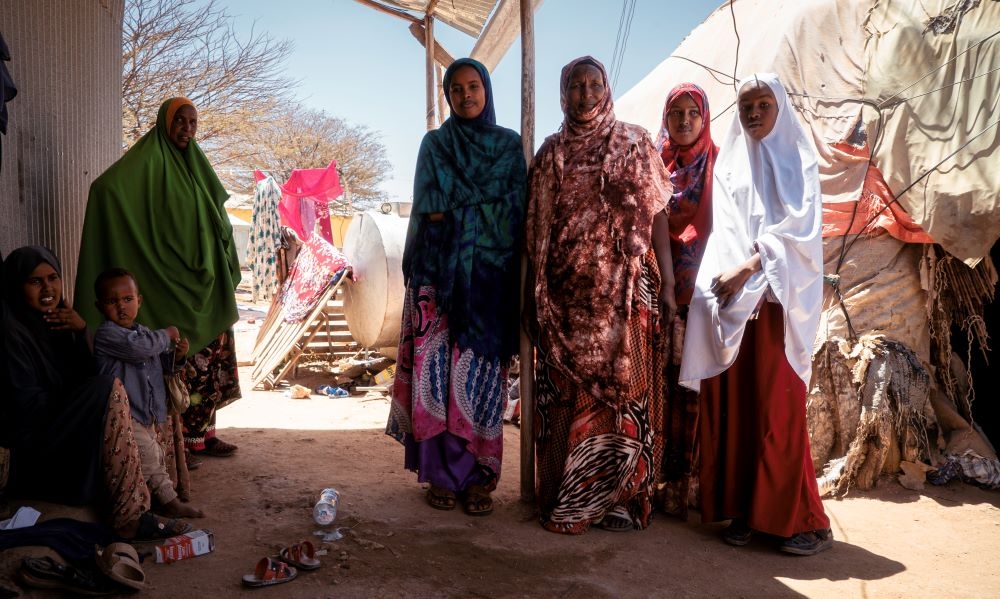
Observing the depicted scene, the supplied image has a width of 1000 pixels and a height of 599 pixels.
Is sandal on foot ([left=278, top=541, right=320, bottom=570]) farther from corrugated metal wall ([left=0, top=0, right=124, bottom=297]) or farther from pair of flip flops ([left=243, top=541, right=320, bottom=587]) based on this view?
corrugated metal wall ([left=0, top=0, right=124, bottom=297])

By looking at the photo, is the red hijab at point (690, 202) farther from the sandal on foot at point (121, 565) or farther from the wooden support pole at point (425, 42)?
the wooden support pole at point (425, 42)

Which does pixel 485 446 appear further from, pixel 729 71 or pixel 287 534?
pixel 729 71

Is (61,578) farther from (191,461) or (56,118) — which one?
(56,118)

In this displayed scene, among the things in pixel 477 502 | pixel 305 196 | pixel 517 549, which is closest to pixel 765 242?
pixel 517 549

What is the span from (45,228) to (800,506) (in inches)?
152

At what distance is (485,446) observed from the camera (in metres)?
3.17

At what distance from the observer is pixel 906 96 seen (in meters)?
4.01

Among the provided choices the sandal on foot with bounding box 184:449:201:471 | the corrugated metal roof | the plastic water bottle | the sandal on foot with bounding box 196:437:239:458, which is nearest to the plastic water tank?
the corrugated metal roof

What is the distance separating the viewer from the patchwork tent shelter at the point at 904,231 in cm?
379

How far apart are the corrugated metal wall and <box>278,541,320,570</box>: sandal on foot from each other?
191 cm

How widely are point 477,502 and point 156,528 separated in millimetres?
1338

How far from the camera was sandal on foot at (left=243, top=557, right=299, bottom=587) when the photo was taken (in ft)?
7.64

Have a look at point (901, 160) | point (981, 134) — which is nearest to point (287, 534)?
point (901, 160)

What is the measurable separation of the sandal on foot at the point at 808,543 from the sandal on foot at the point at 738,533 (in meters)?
0.14
